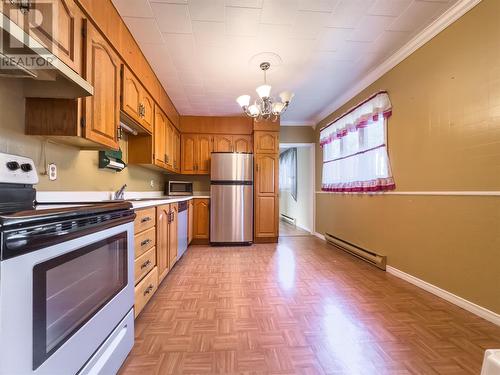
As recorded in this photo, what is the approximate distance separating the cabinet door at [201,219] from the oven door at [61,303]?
2.98 meters

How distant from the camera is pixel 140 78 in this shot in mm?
2365

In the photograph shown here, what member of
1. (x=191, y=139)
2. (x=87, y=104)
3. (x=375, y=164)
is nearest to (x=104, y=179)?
(x=87, y=104)

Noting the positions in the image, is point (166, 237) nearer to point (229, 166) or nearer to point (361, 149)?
point (229, 166)

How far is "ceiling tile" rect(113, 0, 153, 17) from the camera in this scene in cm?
180

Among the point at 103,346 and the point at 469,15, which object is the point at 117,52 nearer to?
the point at 103,346

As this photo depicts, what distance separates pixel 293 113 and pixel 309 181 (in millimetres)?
1629

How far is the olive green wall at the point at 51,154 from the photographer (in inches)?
49.1

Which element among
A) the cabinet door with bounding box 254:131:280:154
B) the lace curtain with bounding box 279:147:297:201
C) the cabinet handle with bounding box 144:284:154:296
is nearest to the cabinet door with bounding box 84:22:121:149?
the cabinet handle with bounding box 144:284:154:296

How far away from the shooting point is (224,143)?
15.0ft

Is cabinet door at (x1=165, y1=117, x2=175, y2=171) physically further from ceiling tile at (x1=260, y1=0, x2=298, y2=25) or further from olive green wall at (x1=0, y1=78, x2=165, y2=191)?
ceiling tile at (x1=260, y1=0, x2=298, y2=25)

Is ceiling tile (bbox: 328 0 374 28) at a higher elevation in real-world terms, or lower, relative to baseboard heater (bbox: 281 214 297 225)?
higher

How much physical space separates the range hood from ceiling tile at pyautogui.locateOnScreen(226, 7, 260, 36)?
4.35 feet

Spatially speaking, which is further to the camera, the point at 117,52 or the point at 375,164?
the point at 375,164

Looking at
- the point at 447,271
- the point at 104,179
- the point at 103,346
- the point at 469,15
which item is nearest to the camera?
the point at 103,346
